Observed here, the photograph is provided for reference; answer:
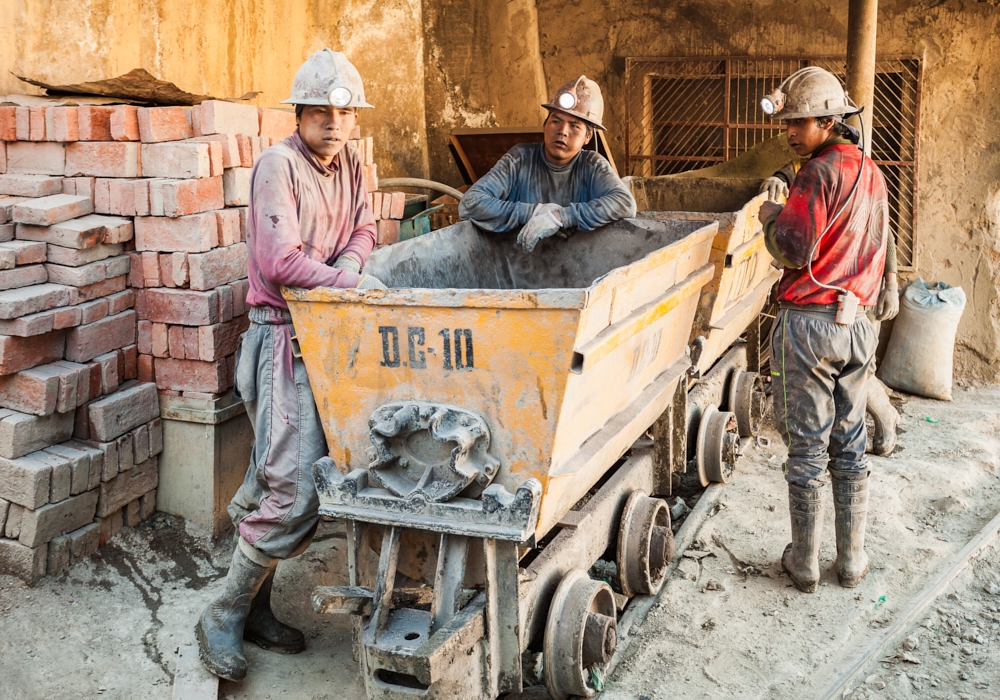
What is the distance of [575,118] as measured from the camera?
461 centimetres

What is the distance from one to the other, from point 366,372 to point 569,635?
1132 millimetres

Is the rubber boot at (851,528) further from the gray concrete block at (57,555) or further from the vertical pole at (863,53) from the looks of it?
the gray concrete block at (57,555)

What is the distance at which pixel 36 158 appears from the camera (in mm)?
4340

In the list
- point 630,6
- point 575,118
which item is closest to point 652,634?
point 575,118

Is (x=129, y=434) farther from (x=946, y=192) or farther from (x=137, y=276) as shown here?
(x=946, y=192)

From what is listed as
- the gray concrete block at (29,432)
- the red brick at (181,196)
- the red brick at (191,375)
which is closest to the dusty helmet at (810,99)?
the red brick at (181,196)

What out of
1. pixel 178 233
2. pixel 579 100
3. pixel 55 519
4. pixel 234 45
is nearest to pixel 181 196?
pixel 178 233

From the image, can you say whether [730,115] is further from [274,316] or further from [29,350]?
[29,350]

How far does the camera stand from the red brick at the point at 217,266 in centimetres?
418

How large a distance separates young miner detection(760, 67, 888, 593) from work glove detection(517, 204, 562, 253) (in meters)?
0.98

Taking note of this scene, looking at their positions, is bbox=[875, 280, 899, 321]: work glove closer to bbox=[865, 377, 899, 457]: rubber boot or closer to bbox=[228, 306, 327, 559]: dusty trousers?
bbox=[865, 377, 899, 457]: rubber boot

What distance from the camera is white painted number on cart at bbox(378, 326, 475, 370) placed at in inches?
113

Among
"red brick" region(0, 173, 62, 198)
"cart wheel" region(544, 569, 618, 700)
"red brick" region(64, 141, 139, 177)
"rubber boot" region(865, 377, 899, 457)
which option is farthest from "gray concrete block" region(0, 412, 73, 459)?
"rubber boot" region(865, 377, 899, 457)

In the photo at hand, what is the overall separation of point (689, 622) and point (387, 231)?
277 cm
